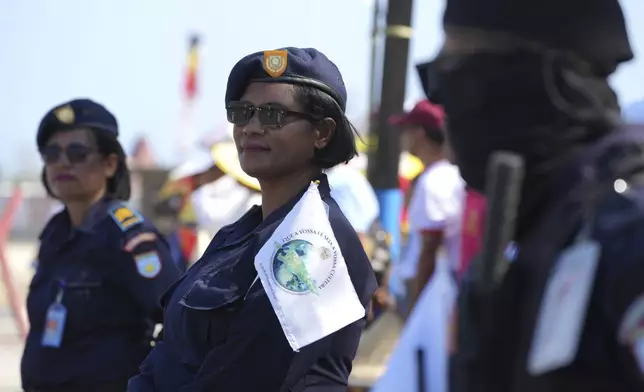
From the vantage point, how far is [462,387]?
62.0 inches

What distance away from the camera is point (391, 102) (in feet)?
24.6

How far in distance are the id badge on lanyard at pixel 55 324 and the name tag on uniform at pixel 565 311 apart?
3042 mm

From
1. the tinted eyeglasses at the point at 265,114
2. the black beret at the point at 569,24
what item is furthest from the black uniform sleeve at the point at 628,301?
the tinted eyeglasses at the point at 265,114

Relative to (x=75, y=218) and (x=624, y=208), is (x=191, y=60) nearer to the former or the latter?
(x=75, y=218)

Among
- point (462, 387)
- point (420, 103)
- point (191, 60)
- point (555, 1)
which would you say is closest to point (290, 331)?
point (462, 387)

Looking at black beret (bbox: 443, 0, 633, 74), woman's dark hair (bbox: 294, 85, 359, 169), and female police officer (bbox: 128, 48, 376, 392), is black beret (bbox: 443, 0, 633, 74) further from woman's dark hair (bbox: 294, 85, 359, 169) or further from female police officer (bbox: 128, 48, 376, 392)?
woman's dark hair (bbox: 294, 85, 359, 169)

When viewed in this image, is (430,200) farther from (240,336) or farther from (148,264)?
(240,336)

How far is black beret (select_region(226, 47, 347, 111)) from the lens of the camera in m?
3.12

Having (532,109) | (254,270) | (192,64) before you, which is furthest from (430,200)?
(192,64)

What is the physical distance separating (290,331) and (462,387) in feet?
4.00

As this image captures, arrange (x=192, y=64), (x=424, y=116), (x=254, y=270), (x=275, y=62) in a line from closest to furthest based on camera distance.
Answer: (x=254, y=270) < (x=275, y=62) < (x=424, y=116) < (x=192, y=64)

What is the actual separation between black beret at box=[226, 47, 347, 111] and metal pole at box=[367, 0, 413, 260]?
4.00m

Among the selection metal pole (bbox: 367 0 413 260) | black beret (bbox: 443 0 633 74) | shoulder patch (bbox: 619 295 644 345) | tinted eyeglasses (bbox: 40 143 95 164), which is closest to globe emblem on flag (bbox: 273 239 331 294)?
black beret (bbox: 443 0 633 74)

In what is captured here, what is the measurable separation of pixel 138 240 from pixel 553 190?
2903 mm
